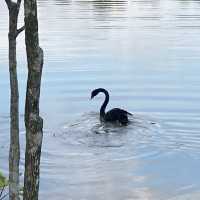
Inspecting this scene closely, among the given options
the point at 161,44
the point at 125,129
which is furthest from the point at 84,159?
the point at 161,44

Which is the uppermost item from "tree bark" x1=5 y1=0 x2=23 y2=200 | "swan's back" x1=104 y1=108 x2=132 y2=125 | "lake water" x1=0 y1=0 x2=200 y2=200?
"tree bark" x1=5 y1=0 x2=23 y2=200

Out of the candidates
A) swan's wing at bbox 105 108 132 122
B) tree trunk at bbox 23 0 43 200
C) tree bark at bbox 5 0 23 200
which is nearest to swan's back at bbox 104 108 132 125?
swan's wing at bbox 105 108 132 122

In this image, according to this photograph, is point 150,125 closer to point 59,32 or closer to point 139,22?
point 59,32

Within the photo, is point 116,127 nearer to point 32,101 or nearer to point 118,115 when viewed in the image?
point 118,115

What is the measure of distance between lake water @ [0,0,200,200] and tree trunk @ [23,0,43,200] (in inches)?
236

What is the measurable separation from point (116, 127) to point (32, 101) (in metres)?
10.9

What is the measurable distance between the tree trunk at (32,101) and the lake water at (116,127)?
5.99 metres

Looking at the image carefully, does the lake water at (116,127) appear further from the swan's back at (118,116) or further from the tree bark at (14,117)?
the tree bark at (14,117)

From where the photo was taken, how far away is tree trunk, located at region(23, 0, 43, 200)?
4.11 m

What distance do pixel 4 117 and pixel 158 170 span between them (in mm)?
5809

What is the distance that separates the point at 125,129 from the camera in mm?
14672

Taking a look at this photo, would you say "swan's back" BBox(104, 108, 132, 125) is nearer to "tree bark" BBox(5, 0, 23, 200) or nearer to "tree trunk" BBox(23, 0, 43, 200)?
"tree bark" BBox(5, 0, 23, 200)

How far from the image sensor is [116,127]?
593 inches

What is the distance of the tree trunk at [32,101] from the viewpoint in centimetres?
411
